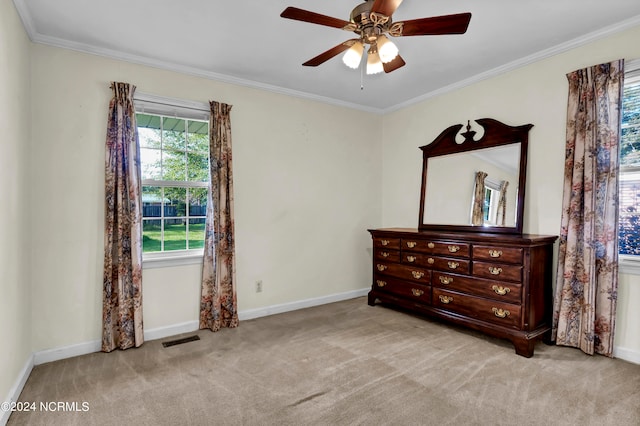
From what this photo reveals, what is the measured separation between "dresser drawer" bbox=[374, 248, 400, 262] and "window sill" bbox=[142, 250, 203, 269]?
6.74 ft

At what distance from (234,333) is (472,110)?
350 centimetres

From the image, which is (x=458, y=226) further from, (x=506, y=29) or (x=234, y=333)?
(x=234, y=333)

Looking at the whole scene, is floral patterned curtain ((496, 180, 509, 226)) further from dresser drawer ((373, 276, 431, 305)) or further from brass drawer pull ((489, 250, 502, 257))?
dresser drawer ((373, 276, 431, 305))

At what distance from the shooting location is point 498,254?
300cm

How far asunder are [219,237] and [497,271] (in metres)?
2.65

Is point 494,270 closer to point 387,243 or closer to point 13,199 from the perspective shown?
point 387,243

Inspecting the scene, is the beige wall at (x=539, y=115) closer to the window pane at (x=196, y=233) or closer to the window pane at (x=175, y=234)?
the window pane at (x=196, y=233)

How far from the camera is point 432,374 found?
2.50 metres

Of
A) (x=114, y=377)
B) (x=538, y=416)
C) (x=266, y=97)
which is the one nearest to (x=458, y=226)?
(x=538, y=416)

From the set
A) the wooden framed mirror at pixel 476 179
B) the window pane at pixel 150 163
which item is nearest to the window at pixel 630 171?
the wooden framed mirror at pixel 476 179

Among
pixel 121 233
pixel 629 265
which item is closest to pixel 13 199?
pixel 121 233

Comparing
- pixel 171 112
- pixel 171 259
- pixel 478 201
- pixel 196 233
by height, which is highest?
pixel 171 112

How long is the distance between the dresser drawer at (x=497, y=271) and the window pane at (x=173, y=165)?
302cm

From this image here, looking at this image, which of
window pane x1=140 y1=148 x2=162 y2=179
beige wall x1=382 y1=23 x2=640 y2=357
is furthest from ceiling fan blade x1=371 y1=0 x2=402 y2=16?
window pane x1=140 y1=148 x2=162 y2=179
